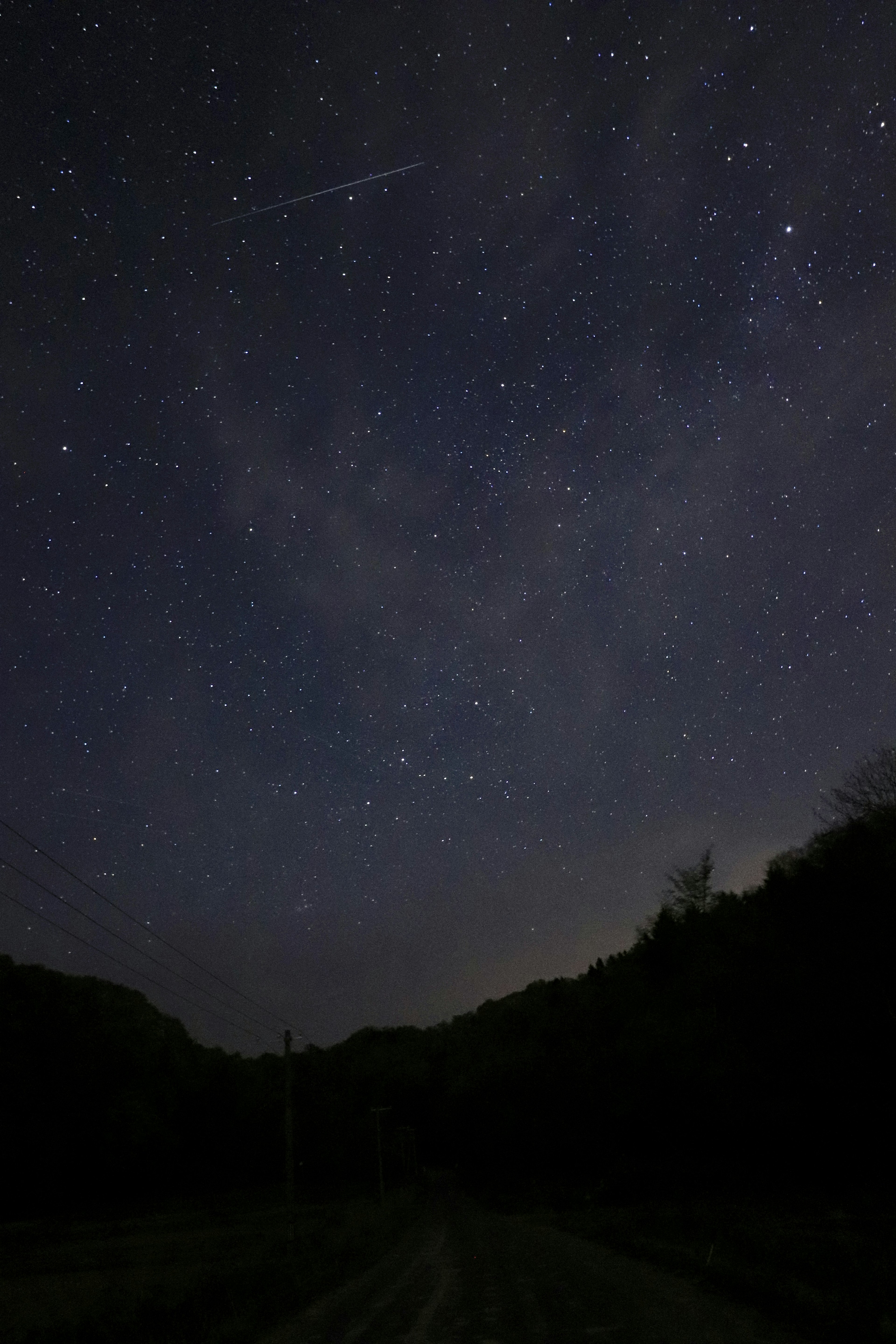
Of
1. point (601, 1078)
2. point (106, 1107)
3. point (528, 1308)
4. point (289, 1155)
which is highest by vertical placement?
point (106, 1107)

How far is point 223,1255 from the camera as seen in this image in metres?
35.2

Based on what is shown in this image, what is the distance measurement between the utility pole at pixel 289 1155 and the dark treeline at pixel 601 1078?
61.5 feet

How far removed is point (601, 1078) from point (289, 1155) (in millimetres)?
37464

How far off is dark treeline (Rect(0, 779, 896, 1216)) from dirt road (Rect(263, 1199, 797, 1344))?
17670 mm

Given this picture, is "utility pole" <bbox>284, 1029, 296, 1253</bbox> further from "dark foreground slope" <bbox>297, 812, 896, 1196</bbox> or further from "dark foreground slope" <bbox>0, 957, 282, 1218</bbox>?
"dark foreground slope" <bbox>0, 957, 282, 1218</bbox>

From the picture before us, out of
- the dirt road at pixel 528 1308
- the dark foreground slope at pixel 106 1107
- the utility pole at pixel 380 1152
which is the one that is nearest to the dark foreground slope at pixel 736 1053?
the utility pole at pixel 380 1152

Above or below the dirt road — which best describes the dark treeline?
above

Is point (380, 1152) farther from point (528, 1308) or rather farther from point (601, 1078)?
point (528, 1308)

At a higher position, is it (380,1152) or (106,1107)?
(106,1107)

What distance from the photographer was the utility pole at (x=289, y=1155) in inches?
1249

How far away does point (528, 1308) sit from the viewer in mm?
15469

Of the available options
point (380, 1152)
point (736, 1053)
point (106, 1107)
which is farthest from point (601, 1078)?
point (106, 1107)

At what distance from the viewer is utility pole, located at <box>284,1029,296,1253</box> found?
31.7 meters

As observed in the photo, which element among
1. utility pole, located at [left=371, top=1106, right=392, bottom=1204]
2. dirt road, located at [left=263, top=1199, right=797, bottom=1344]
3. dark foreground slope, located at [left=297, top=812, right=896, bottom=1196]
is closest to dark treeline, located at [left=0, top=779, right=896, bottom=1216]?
dark foreground slope, located at [left=297, top=812, right=896, bottom=1196]
